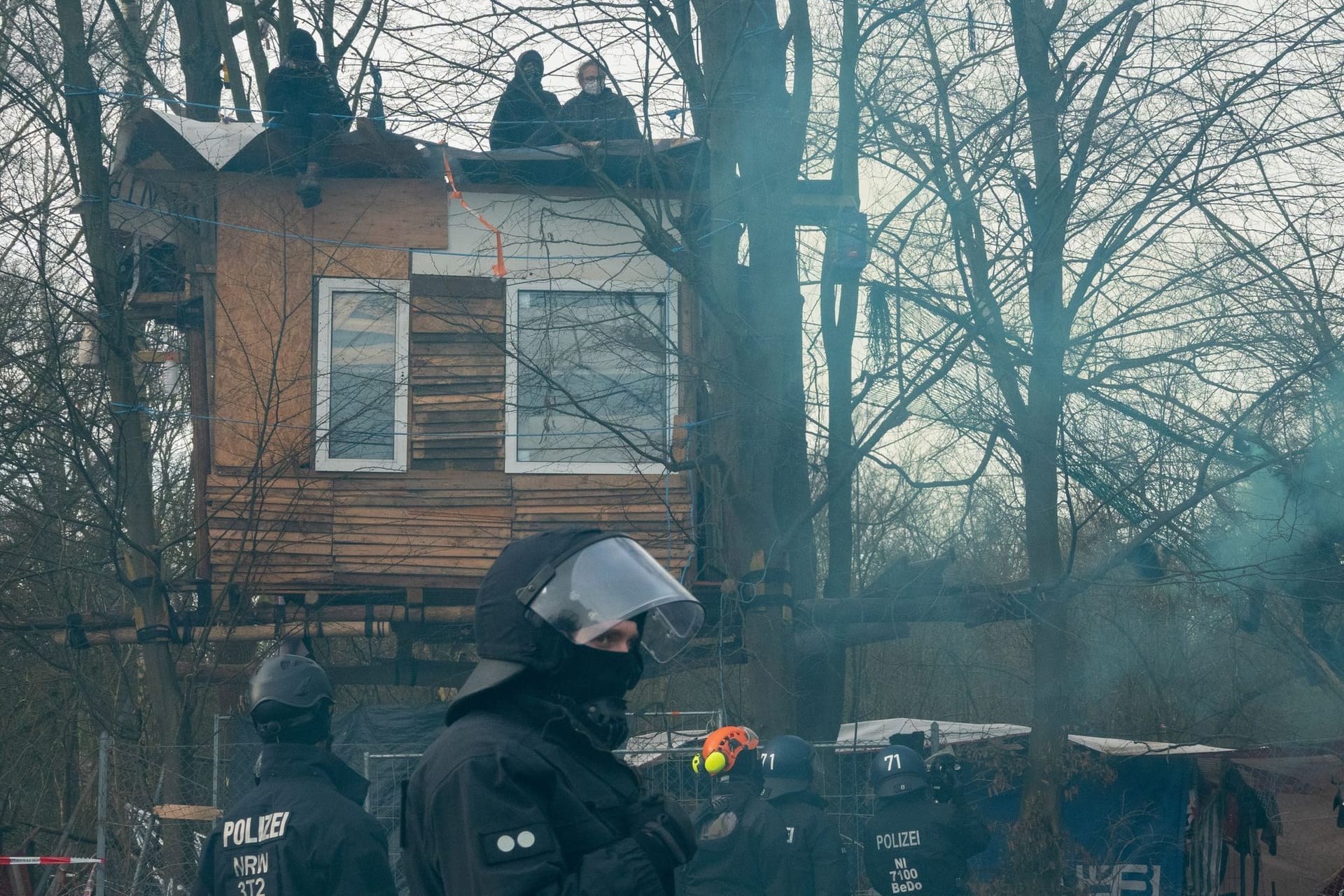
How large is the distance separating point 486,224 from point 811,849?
5839mm

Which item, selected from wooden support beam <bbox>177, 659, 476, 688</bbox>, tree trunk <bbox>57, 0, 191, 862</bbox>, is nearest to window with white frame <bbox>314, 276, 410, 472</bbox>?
tree trunk <bbox>57, 0, 191, 862</bbox>

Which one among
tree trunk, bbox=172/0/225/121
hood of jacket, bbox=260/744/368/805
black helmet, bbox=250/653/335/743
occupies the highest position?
tree trunk, bbox=172/0/225/121

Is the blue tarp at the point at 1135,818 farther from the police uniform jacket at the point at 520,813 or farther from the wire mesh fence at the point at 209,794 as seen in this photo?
the police uniform jacket at the point at 520,813

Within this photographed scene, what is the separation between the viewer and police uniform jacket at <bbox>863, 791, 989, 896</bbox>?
25.7 feet

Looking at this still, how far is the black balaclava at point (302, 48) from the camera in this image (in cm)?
1117

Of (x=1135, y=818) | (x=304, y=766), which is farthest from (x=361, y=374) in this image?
(x=1135, y=818)

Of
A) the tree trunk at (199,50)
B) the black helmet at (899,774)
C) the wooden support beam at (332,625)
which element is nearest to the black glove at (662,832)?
the black helmet at (899,774)

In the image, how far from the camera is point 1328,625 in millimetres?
10539

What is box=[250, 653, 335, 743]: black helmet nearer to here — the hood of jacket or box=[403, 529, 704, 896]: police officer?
the hood of jacket

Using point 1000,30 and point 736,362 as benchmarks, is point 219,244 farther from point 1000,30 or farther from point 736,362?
point 1000,30

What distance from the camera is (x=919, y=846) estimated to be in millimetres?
7887

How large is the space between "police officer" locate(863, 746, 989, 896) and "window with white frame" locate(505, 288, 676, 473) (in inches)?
133

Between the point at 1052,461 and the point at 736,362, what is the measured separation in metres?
2.29

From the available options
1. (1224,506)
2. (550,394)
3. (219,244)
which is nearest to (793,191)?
(550,394)
